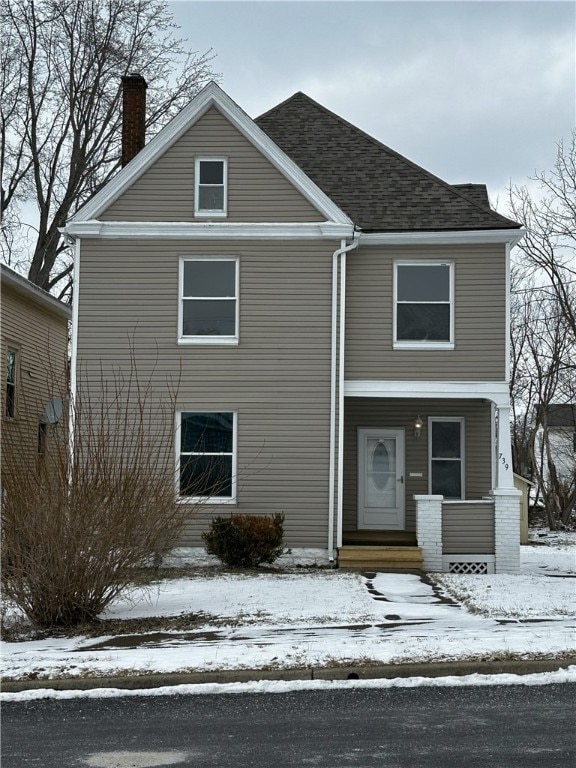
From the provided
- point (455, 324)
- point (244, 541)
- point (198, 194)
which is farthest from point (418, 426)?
point (198, 194)

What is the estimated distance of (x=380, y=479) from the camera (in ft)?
60.7

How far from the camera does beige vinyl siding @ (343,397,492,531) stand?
18.2m

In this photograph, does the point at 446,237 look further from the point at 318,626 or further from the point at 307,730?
the point at 307,730

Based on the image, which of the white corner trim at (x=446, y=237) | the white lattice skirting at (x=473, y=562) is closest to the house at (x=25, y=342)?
the white corner trim at (x=446, y=237)

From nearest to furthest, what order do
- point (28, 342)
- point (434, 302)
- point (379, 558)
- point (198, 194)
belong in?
point (379, 558) < point (198, 194) < point (434, 302) < point (28, 342)

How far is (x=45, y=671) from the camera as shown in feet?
27.3

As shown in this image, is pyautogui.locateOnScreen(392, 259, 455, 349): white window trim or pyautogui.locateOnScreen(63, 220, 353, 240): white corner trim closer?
pyautogui.locateOnScreen(63, 220, 353, 240): white corner trim

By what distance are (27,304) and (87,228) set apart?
5817 millimetres

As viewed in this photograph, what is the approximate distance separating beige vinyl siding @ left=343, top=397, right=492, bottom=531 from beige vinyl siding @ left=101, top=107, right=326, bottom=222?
4.08 metres

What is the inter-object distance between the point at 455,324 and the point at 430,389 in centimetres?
131

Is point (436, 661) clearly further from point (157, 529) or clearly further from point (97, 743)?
point (157, 529)

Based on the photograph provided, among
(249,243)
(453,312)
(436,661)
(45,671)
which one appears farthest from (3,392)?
(436,661)

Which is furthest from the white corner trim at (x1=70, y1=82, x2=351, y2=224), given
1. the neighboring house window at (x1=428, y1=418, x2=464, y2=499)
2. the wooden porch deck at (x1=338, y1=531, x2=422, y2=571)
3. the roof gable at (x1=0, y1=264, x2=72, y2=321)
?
the wooden porch deck at (x1=338, y1=531, x2=422, y2=571)

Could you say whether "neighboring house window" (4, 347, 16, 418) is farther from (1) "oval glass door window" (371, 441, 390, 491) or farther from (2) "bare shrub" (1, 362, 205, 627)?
(2) "bare shrub" (1, 362, 205, 627)
